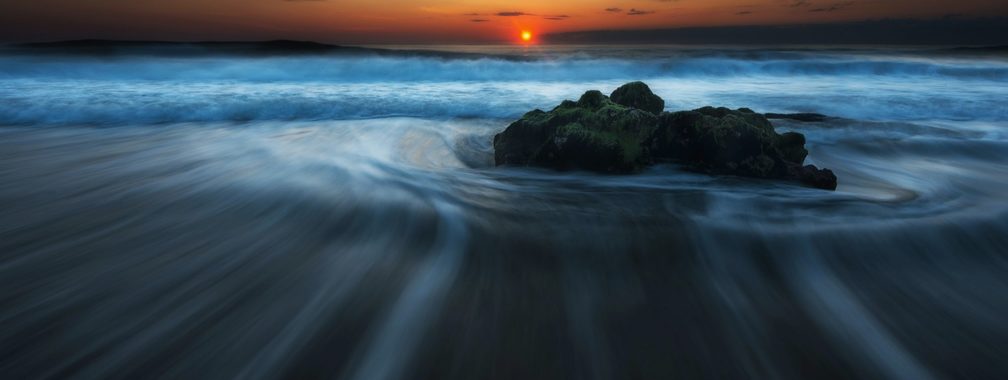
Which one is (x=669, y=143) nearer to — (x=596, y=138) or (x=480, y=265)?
(x=596, y=138)

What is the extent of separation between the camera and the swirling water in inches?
82.0

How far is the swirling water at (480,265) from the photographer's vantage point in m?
2.08

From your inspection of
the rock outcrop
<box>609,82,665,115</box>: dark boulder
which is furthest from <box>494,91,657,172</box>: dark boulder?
<box>609,82,665,115</box>: dark boulder

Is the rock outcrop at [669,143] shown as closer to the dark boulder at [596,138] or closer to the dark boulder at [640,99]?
the dark boulder at [596,138]

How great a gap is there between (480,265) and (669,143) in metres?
2.68

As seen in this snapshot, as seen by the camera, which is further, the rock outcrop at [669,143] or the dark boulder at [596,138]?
the dark boulder at [596,138]

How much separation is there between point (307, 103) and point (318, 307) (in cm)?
1003

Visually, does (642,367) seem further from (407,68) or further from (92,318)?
(407,68)

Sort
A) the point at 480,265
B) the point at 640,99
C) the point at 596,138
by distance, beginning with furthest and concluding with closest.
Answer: the point at 640,99, the point at 596,138, the point at 480,265

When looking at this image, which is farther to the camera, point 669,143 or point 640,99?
point 640,99

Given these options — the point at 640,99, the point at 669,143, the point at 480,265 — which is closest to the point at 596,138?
the point at 669,143

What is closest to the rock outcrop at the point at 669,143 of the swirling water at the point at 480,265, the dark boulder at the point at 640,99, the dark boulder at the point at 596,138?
the dark boulder at the point at 596,138

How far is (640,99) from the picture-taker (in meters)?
6.12

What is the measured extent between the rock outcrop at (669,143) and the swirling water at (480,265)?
19cm
